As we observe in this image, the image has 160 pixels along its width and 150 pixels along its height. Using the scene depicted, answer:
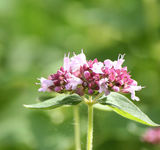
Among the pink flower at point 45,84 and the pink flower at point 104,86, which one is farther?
the pink flower at point 45,84

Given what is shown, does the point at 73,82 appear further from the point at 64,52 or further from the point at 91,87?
the point at 64,52

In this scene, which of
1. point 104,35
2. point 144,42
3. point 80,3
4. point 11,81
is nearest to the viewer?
point 11,81

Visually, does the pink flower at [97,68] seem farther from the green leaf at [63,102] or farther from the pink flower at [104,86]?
the green leaf at [63,102]

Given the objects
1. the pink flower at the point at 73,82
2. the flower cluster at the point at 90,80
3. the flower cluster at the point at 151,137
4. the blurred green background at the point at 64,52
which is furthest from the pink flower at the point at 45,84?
the flower cluster at the point at 151,137

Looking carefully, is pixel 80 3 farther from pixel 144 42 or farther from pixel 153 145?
pixel 153 145

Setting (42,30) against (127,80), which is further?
(42,30)

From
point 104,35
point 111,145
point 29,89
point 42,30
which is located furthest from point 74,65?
point 42,30
